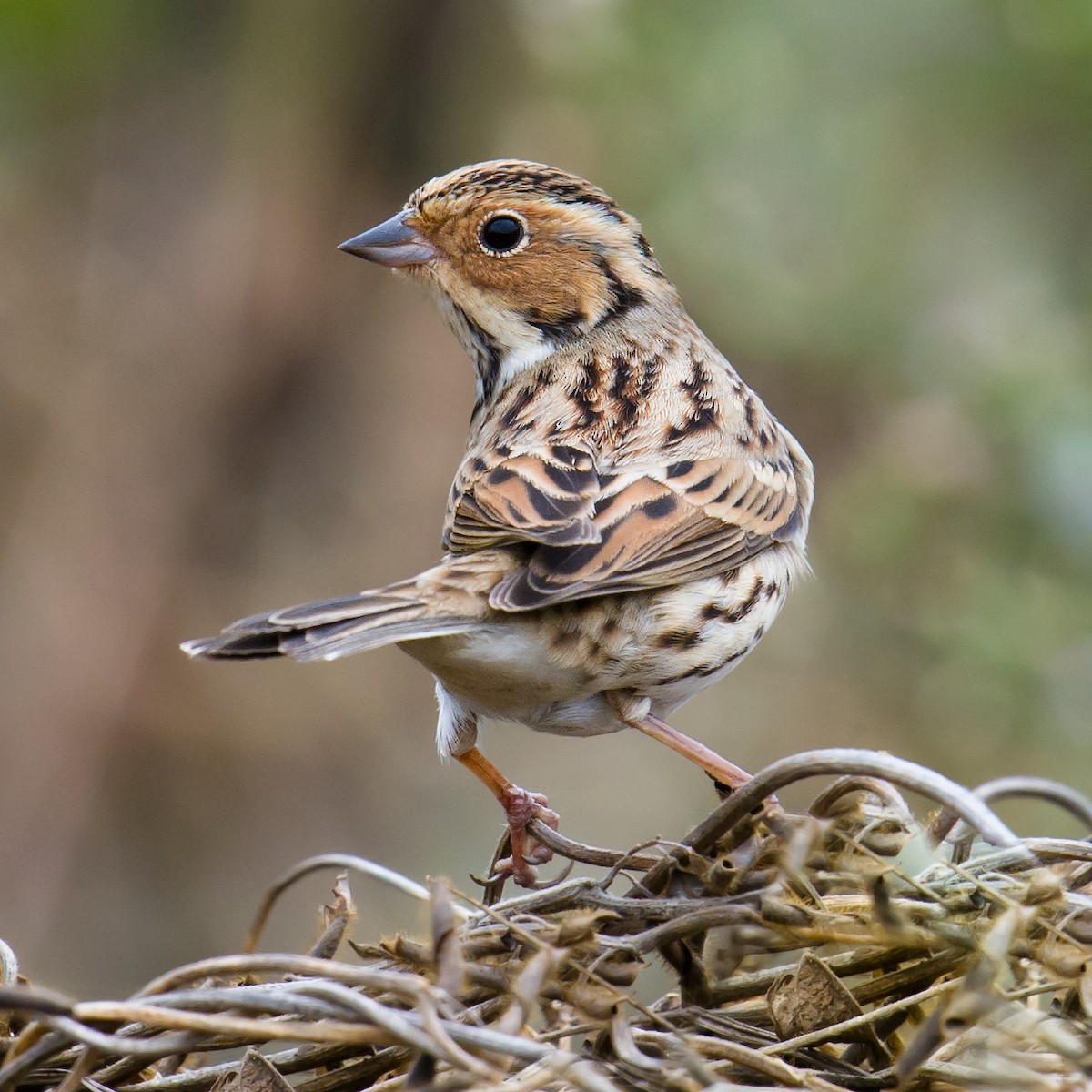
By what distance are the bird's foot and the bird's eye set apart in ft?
4.60

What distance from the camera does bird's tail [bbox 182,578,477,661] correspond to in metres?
2.54

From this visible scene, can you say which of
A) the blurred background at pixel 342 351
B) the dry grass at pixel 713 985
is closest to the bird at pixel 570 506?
the dry grass at pixel 713 985

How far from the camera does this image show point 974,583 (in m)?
5.14

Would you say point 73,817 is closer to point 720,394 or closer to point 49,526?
point 49,526

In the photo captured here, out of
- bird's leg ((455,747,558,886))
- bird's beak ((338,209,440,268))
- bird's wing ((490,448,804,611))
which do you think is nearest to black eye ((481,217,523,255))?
bird's beak ((338,209,440,268))

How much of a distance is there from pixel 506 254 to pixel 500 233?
2.1 inches

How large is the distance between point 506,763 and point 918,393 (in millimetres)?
2733

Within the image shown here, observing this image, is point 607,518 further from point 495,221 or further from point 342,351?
point 342,351

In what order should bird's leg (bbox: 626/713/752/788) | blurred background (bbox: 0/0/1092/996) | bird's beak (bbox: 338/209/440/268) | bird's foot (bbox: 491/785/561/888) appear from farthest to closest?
blurred background (bbox: 0/0/1092/996)
bird's beak (bbox: 338/209/440/268)
bird's foot (bbox: 491/785/561/888)
bird's leg (bbox: 626/713/752/788)

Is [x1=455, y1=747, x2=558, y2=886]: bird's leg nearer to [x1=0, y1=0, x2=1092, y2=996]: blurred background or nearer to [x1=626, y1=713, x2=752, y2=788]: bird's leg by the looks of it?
[x1=626, y1=713, x2=752, y2=788]: bird's leg

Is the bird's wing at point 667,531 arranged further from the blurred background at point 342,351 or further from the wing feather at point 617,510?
the blurred background at point 342,351

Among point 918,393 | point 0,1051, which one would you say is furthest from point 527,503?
point 918,393

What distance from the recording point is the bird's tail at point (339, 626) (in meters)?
2.54

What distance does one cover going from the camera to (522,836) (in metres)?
3.39
